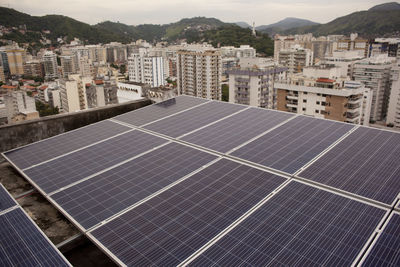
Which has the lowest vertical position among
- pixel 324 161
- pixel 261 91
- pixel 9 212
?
pixel 261 91

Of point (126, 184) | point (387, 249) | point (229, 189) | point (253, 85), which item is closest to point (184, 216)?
point (229, 189)

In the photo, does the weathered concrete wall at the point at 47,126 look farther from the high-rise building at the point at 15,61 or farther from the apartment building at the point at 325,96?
the high-rise building at the point at 15,61

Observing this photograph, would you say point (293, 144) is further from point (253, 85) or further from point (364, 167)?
point (253, 85)

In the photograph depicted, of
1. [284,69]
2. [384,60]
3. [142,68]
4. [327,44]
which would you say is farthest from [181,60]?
[327,44]

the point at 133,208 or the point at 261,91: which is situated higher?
the point at 133,208

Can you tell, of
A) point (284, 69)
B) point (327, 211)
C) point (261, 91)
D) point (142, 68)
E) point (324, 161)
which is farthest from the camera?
point (142, 68)

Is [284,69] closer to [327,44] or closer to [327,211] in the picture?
[327,211]

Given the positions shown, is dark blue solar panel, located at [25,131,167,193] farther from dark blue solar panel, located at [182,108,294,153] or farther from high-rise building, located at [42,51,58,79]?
high-rise building, located at [42,51,58,79]
